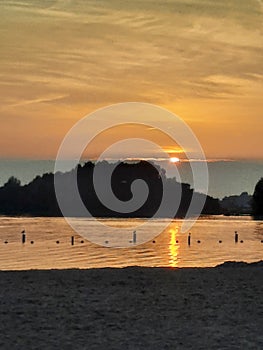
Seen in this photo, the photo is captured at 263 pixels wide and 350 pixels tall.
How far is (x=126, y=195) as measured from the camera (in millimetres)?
192625

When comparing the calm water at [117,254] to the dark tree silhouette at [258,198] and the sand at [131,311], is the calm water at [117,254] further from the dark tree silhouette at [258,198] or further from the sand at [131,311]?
the dark tree silhouette at [258,198]

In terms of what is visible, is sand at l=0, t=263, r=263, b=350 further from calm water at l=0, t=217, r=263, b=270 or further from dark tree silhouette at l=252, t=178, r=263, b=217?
dark tree silhouette at l=252, t=178, r=263, b=217

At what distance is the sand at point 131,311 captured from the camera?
901 cm

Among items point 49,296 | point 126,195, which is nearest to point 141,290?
point 49,296

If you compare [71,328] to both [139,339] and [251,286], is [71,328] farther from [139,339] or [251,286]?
[251,286]

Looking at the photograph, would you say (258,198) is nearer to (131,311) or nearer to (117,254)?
(117,254)

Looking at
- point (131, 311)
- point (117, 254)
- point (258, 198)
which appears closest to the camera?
point (131, 311)

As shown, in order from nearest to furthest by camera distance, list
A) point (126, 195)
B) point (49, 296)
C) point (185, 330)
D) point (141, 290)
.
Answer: point (185, 330) < point (49, 296) < point (141, 290) < point (126, 195)

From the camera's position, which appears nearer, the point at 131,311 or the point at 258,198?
the point at 131,311

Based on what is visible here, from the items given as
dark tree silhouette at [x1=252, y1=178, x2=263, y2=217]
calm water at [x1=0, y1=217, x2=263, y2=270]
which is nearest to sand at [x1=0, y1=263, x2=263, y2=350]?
calm water at [x1=0, y1=217, x2=263, y2=270]

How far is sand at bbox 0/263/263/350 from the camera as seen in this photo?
29.6 feet

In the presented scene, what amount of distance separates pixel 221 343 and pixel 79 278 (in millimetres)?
7639

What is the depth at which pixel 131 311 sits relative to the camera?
37.0 ft

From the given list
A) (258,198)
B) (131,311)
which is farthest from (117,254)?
(258,198)
